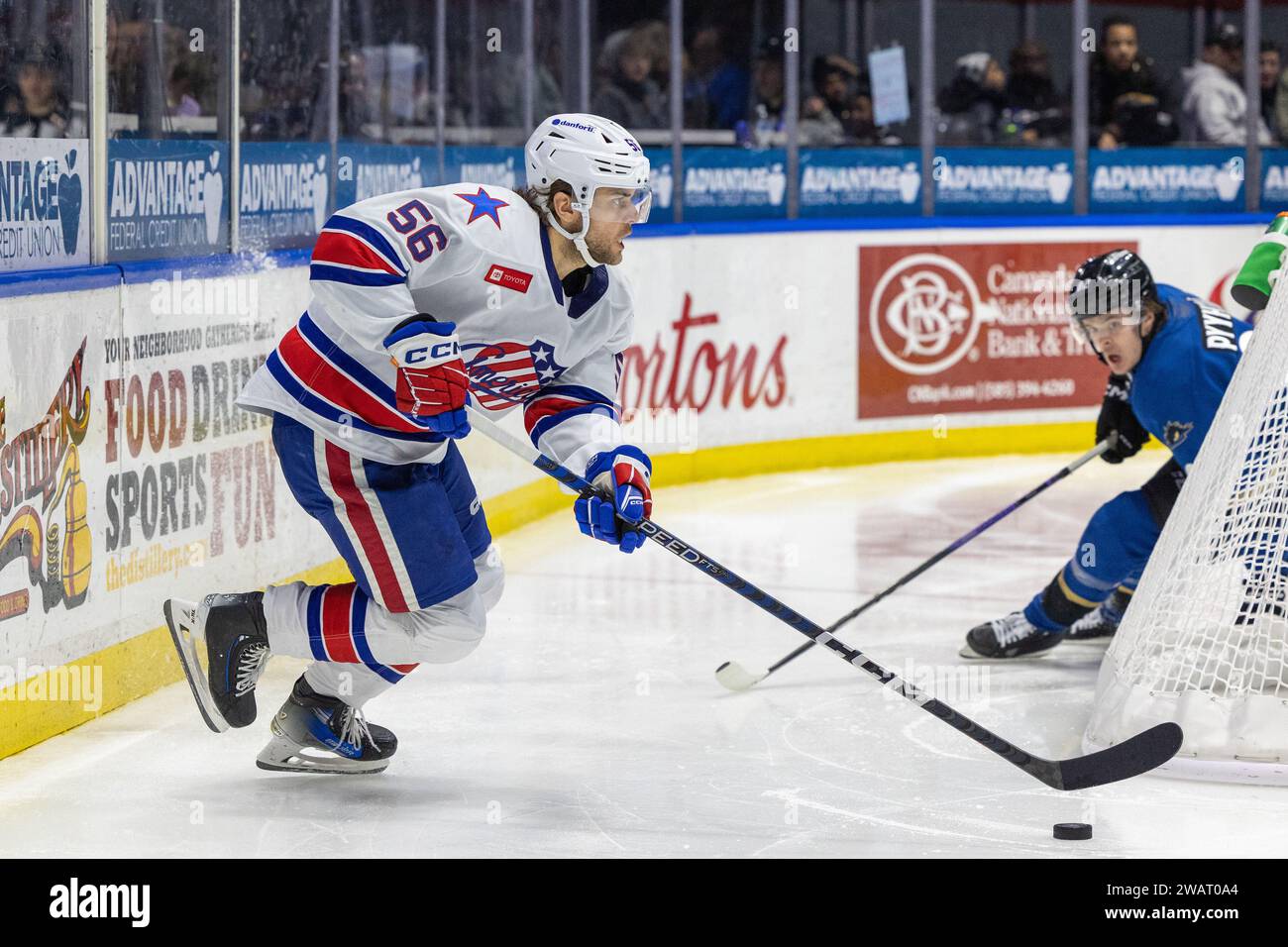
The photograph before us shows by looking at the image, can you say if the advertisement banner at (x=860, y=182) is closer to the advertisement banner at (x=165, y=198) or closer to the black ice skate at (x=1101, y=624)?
the black ice skate at (x=1101, y=624)

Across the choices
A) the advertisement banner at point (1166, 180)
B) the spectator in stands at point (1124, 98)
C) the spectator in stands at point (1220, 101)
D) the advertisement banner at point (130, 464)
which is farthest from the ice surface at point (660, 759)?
the spectator in stands at point (1220, 101)

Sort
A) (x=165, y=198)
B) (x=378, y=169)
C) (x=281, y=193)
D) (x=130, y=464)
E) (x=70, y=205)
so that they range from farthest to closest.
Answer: (x=378, y=169) → (x=281, y=193) → (x=165, y=198) → (x=130, y=464) → (x=70, y=205)

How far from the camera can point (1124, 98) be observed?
328 inches

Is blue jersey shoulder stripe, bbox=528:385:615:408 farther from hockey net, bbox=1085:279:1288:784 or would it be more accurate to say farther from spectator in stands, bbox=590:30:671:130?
spectator in stands, bbox=590:30:671:130

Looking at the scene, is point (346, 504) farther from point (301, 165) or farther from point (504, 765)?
point (301, 165)

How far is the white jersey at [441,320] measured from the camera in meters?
2.96

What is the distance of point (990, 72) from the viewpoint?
8312mm

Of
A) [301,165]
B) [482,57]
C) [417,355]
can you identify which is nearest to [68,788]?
[417,355]

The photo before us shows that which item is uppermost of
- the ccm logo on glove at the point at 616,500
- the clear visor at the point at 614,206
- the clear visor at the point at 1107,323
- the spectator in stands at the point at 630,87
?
the spectator in stands at the point at 630,87

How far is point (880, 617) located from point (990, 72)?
13.5ft

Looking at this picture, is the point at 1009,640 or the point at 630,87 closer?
the point at 1009,640

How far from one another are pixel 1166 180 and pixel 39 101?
5874mm

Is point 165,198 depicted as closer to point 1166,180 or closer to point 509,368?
point 509,368

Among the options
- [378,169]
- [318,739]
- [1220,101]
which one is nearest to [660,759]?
[318,739]
